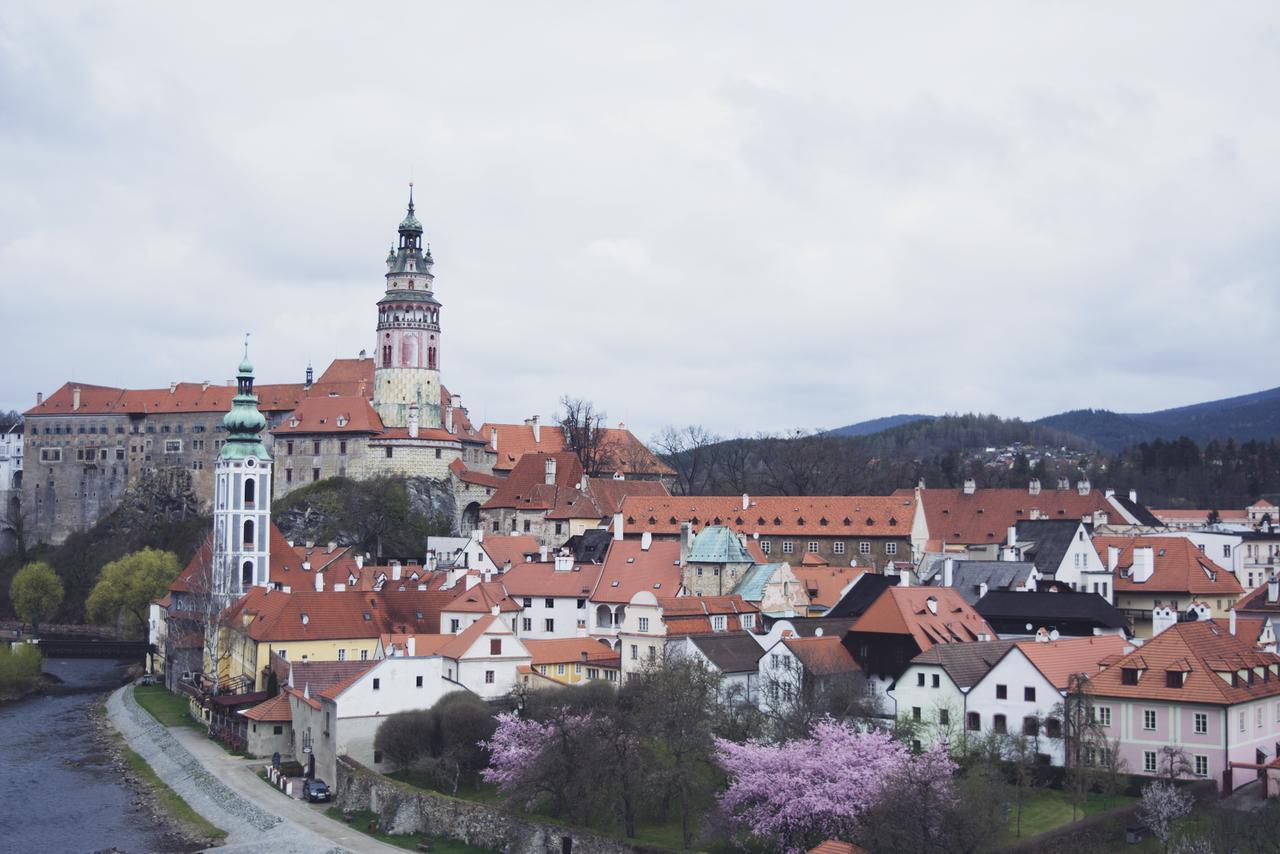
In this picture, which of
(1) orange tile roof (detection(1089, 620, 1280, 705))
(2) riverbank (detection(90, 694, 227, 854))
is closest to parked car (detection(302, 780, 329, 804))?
(2) riverbank (detection(90, 694, 227, 854))

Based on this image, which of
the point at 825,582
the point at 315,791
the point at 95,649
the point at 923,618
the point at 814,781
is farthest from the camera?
the point at 95,649

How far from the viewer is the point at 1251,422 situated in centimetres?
19862

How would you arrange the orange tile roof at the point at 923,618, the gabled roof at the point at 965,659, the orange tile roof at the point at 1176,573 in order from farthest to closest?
the orange tile roof at the point at 1176,573, the orange tile roof at the point at 923,618, the gabled roof at the point at 965,659

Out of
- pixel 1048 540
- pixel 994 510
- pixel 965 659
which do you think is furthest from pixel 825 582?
pixel 965 659

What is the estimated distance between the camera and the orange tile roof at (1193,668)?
3300 centimetres

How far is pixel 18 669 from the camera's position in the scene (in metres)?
60.2

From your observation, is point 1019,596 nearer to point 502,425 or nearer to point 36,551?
point 502,425

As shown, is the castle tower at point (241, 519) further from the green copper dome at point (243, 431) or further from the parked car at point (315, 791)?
the parked car at point (315, 791)

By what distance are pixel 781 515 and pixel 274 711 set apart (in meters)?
25.4

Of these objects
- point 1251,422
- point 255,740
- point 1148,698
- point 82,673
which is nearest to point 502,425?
point 82,673

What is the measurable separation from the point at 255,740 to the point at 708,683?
15561 mm

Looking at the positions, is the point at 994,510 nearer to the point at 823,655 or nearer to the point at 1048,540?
the point at 1048,540

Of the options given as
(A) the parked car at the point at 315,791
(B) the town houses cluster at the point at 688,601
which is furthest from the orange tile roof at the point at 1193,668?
(A) the parked car at the point at 315,791

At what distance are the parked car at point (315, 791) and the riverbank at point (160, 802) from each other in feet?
8.51
